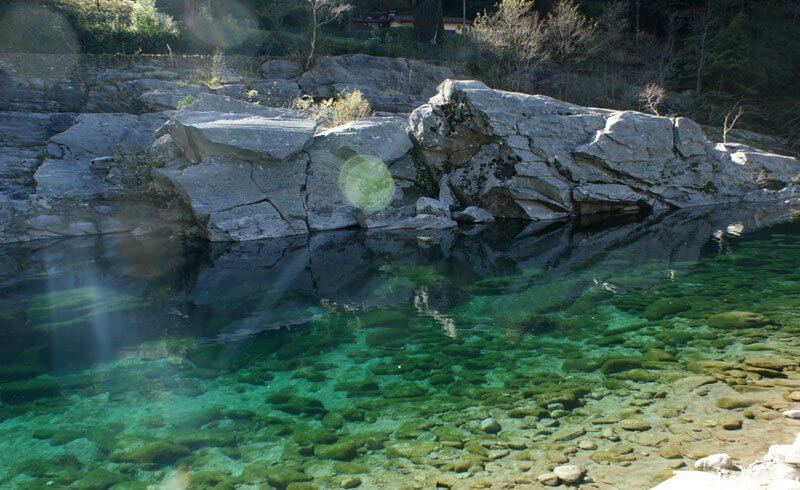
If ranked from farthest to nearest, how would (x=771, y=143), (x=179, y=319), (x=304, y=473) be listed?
(x=771, y=143) < (x=179, y=319) < (x=304, y=473)

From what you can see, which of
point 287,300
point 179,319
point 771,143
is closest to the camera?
point 179,319

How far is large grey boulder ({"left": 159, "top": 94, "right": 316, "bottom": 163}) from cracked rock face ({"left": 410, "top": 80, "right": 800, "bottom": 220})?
3.84m

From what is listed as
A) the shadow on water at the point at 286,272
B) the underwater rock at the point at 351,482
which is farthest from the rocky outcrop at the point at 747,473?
the shadow on water at the point at 286,272

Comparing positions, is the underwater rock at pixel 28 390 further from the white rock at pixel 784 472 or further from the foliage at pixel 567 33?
the foliage at pixel 567 33

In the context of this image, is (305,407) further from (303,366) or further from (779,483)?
(779,483)

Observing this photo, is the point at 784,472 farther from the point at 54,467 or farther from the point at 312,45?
the point at 312,45

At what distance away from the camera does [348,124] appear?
15719 mm

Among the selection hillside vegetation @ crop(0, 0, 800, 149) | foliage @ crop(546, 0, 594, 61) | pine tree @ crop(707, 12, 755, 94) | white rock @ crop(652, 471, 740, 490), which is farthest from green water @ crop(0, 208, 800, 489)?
pine tree @ crop(707, 12, 755, 94)

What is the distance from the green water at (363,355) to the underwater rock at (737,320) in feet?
0.14

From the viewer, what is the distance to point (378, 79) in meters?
27.7

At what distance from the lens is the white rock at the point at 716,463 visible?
3447 mm

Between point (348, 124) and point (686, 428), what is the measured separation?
42.9 ft

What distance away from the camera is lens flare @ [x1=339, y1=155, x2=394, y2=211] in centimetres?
1509

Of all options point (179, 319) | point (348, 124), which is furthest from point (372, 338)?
point (348, 124)
